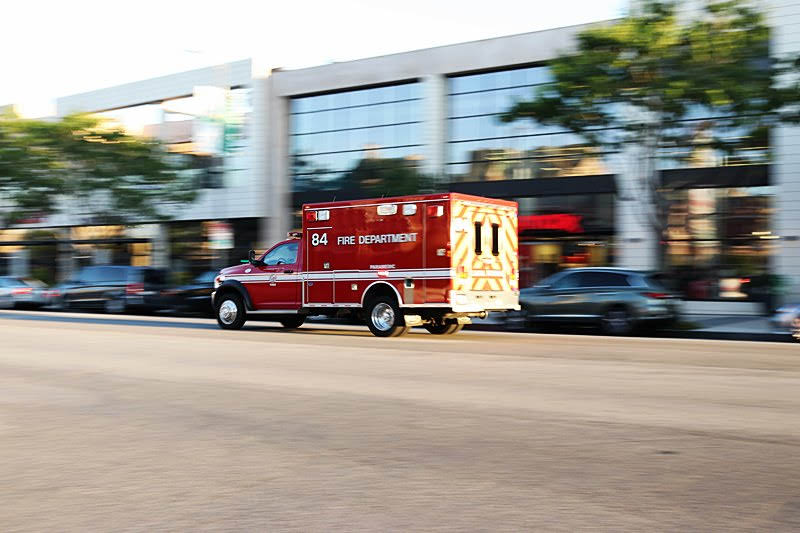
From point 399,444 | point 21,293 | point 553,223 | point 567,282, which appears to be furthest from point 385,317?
point 21,293

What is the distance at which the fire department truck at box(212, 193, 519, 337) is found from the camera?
16.6 m

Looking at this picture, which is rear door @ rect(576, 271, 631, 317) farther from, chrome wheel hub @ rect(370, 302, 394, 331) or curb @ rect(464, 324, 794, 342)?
chrome wheel hub @ rect(370, 302, 394, 331)

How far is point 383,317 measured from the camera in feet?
56.9

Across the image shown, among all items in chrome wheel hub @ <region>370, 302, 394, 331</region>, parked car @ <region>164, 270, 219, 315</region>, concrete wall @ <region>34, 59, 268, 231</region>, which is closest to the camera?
chrome wheel hub @ <region>370, 302, 394, 331</region>

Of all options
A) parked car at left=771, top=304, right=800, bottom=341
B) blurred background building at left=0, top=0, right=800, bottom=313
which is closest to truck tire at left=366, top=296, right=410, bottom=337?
parked car at left=771, top=304, right=800, bottom=341

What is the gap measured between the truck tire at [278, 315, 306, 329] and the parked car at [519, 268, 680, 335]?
5062 millimetres

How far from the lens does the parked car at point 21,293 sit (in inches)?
1342

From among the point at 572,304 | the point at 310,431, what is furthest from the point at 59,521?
the point at 572,304

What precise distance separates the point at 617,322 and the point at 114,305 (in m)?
17.2

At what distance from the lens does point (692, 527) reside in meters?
4.32

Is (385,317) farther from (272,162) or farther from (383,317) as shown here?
(272,162)

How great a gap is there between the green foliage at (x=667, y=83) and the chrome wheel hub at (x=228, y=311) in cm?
823

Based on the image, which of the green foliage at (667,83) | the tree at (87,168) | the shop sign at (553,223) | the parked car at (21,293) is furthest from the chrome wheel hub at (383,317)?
the tree at (87,168)

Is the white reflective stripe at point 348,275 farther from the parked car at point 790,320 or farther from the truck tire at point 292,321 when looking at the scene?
the parked car at point 790,320
